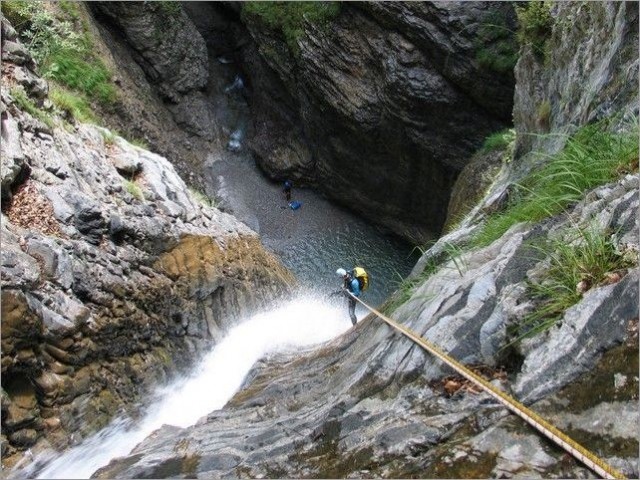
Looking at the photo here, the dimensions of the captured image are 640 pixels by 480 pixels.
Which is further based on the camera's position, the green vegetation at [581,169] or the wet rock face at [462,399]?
the green vegetation at [581,169]

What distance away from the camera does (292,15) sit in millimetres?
21109

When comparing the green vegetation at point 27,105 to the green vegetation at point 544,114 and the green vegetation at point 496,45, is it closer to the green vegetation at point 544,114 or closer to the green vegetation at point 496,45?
the green vegetation at point 544,114

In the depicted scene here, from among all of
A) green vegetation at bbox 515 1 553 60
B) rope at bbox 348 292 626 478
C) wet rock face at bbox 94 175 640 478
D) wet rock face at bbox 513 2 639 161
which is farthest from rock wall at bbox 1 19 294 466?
green vegetation at bbox 515 1 553 60

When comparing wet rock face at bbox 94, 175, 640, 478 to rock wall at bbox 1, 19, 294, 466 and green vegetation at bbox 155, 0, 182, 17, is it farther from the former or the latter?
green vegetation at bbox 155, 0, 182, 17

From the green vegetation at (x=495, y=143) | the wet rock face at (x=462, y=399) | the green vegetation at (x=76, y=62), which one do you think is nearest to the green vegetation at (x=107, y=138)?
the green vegetation at (x=76, y=62)

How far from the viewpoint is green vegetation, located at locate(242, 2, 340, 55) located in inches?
795

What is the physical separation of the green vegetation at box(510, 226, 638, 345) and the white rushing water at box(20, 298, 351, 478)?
227 inches

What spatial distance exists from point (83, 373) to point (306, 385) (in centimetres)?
340

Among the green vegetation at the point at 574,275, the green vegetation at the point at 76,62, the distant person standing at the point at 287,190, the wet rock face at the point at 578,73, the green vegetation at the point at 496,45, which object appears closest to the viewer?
the green vegetation at the point at 574,275

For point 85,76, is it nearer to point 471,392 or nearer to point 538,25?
point 538,25

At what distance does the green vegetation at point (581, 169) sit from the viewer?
4203 millimetres

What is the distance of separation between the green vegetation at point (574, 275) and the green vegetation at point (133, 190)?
830 cm

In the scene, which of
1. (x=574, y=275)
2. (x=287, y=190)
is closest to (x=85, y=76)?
(x=287, y=190)

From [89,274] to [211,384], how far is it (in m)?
3.10
